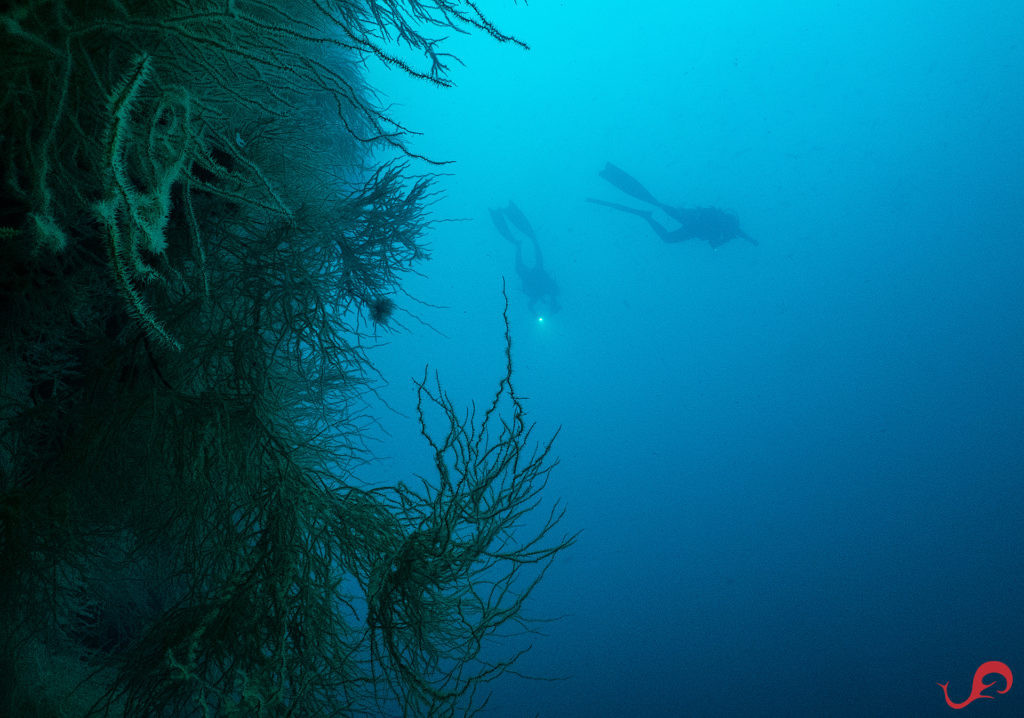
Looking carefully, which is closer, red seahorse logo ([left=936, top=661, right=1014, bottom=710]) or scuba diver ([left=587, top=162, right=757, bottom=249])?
scuba diver ([left=587, top=162, right=757, bottom=249])

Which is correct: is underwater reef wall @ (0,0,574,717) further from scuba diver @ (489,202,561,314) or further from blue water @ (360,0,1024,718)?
blue water @ (360,0,1024,718)

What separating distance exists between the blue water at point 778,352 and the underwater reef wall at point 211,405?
13.0 m

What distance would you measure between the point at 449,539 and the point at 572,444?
17711mm

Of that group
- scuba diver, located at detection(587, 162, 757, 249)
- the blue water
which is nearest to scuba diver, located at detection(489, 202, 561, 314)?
scuba diver, located at detection(587, 162, 757, 249)

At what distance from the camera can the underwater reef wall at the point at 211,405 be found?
62.9 inches

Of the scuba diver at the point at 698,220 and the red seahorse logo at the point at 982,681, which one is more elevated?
the scuba diver at the point at 698,220

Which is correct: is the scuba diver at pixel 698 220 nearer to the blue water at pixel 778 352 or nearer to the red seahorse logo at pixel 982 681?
the blue water at pixel 778 352

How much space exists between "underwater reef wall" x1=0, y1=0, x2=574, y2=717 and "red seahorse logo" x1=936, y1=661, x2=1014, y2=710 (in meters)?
15.5

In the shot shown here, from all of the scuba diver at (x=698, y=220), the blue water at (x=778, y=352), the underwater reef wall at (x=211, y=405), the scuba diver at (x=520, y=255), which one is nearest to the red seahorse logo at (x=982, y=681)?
the blue water at (x=778, y=352)

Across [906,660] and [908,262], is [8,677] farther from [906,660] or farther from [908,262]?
[908,262]

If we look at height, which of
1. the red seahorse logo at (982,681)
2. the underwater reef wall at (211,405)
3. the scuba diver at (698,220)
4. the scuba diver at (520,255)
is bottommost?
the underwater reef wall at (211,405)

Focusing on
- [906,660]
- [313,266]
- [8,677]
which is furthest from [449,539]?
[906,660]

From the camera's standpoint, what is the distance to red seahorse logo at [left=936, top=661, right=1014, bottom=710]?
1227cm

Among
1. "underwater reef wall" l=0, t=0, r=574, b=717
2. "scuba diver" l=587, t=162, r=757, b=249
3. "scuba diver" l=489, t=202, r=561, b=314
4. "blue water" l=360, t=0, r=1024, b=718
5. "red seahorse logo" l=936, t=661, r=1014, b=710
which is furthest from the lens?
"blue water" l=360, t=0, r=1024, b=718
